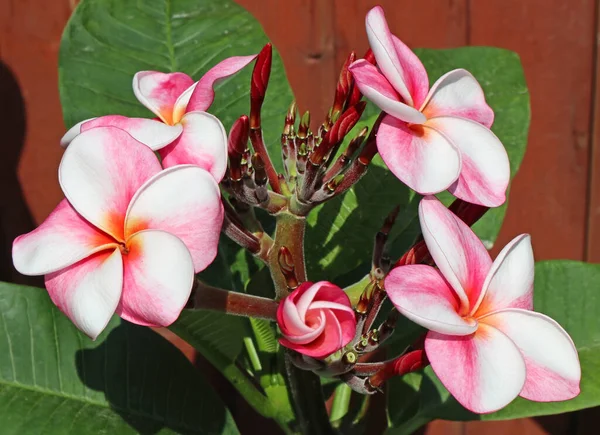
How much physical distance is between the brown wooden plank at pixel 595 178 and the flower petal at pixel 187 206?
→ 3.40 feet

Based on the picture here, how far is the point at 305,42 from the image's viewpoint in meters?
1.18

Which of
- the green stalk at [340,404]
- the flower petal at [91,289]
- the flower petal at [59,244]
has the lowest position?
the green stalk at [340,404]

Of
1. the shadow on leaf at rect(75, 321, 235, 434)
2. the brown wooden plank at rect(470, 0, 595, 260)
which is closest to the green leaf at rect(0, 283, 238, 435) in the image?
the shadow on leaf at rect(75, 321, 235, 434)

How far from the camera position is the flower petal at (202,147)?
45 cm

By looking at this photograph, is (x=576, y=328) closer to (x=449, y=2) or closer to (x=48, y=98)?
(x=449, y=2)

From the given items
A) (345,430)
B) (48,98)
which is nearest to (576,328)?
(345,430)

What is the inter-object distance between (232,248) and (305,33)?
52 cm

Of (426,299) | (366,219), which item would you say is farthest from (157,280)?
(366,219)

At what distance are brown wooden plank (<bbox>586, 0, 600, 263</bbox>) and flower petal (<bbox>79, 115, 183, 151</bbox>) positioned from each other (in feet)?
3.25

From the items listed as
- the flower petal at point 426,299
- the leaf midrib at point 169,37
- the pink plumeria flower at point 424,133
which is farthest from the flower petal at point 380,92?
the leaf midrib at point 169,37

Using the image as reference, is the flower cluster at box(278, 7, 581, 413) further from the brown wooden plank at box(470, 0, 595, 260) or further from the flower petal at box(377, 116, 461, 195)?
the brown wooden plank at box(470, 0, 595, 260)

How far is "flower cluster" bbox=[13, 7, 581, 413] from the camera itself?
0.40 metres

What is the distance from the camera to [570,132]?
1.27 metres

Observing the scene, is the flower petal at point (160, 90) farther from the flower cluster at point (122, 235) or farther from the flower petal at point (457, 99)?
the flower petal at point (457, 99)
